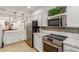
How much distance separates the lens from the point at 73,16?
4.64 feet

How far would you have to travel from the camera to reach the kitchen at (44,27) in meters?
1.43

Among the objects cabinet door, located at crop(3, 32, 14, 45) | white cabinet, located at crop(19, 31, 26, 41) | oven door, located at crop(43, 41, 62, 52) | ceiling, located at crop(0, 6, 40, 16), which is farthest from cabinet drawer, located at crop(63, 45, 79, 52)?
cabinet door, located at crop(3, 32, 14, 45)

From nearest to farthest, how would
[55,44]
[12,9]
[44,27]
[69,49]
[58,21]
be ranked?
[69,49] → [55,44] → [58,21] → [12,9] → [44,27]

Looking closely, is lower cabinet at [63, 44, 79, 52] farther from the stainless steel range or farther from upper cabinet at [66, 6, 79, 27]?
upper cabinet at [66, 6, 79, 27]

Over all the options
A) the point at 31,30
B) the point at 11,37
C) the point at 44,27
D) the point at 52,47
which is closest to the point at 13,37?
the point at 11,37

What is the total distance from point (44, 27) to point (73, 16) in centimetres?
115

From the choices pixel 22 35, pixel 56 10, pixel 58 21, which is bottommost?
pixel 22 35

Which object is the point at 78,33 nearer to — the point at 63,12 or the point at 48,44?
the point at 63,12

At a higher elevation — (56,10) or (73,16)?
(56,10)

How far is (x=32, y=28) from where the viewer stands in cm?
282

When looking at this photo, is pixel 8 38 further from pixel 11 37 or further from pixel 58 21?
pixel 58 21

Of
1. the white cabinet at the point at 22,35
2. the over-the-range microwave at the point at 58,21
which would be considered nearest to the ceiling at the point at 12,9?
the over-the-range microwave at the point at 58,21

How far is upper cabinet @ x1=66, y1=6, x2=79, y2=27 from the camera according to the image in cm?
136
